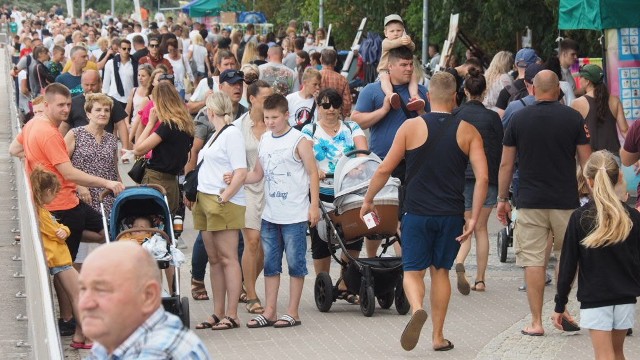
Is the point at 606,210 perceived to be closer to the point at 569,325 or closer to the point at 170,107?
the point at 569,325

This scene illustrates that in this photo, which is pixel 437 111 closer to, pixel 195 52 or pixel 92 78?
pixel 92 78

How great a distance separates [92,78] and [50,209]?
4.09 meters

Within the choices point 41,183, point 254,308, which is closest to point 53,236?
point 41,183

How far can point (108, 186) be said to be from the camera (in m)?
10.3

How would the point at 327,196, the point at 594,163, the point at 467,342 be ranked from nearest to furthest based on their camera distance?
the point at 594,163 < the point at 467,342 < the point at 327,196

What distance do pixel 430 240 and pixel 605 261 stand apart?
72.2 inches

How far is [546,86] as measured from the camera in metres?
9.98

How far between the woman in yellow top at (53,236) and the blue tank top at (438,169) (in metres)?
2.38

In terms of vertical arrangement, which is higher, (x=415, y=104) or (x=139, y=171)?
(x=415, y=104)

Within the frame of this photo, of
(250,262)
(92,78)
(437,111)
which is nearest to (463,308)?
(250,262)

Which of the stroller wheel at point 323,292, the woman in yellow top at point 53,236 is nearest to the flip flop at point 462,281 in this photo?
the stroller wheel at point 323,292

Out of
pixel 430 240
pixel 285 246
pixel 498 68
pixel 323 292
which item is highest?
pixel 498 68

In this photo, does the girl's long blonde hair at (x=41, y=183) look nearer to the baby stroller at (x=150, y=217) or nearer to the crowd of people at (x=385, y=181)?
the crowd of people at (x=385, y=181)

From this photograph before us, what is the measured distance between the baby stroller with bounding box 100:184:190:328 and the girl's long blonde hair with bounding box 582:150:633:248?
9.89ft
